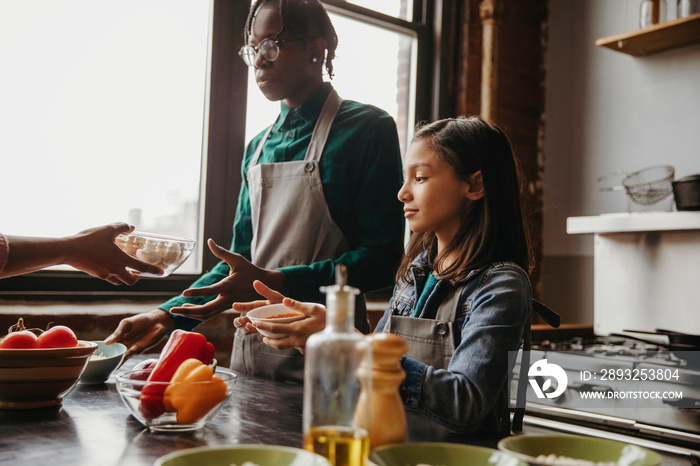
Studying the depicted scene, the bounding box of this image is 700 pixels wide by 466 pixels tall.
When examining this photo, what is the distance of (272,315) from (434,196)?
422mm

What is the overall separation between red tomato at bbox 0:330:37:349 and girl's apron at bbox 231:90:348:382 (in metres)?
0.61

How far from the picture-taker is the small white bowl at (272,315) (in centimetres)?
113

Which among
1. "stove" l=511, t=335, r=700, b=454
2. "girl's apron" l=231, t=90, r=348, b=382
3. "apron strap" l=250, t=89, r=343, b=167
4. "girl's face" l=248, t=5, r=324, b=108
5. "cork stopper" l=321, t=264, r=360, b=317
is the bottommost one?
"stove" l=511, t=335, r=700, b=454

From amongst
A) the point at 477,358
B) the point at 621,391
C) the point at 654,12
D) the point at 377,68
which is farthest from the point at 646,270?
the point at 477,358

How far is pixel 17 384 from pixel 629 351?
1837 mm

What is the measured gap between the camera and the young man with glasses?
5.19 feet

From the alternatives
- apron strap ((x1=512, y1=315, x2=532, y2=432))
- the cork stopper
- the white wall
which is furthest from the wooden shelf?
the cork stopper

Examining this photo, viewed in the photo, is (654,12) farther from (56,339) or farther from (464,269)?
(56,339)

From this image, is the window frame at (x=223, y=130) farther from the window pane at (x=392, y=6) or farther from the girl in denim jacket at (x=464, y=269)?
the girl in denim jacket at (x=464, y=269)

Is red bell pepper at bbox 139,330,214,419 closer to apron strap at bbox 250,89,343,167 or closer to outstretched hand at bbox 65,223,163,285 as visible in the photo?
outstretched hand at bbox 65,223,163,285

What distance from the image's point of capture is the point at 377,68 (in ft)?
10.8

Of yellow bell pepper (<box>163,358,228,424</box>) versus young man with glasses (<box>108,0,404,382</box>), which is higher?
young man with glasses (<box>108,0,404,382</box>)

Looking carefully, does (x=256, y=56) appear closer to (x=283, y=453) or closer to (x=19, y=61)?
(x=19, y=61)

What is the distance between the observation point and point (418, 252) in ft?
5.20
